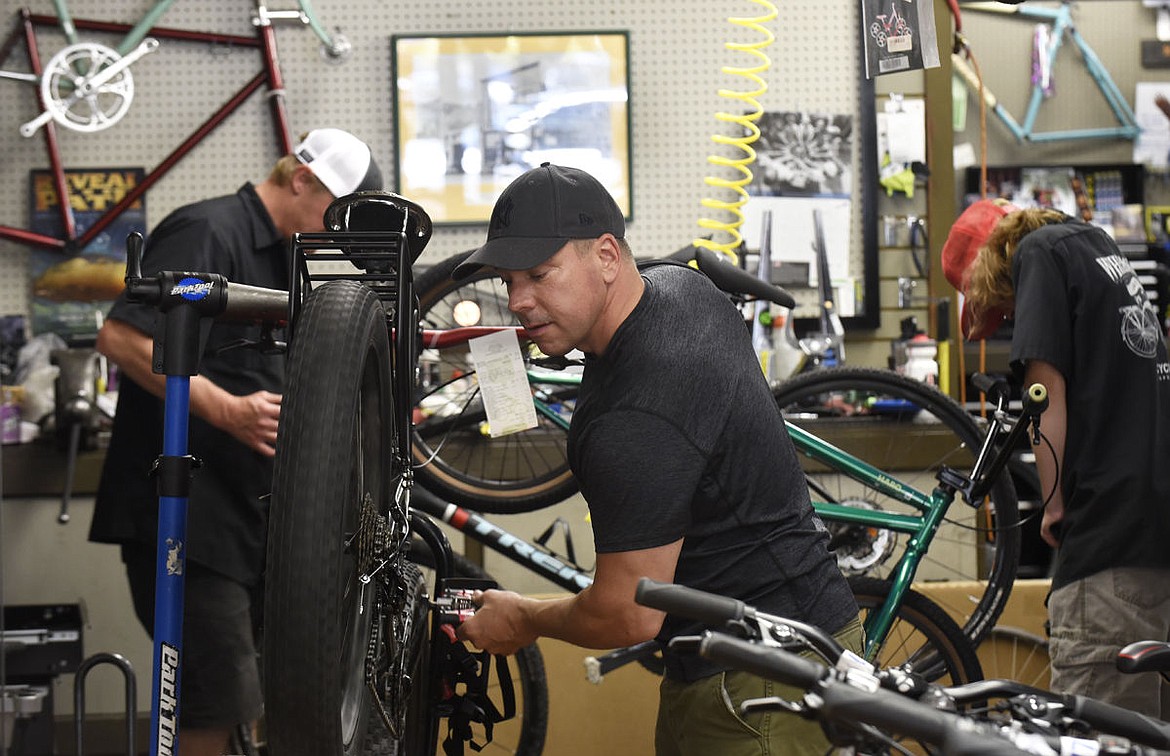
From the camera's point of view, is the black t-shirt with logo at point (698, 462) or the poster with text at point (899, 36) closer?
the black t-shirt with logo at point (698, 462)

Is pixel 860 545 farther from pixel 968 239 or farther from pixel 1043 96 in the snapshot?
pixel 1043 96

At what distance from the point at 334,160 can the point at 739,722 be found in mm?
1492

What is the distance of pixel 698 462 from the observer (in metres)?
1.60

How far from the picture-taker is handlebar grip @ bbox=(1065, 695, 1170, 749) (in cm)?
99

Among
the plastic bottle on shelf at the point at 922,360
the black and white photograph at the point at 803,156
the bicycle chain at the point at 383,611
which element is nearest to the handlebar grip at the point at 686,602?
the bicycle chain at the point at 383,611

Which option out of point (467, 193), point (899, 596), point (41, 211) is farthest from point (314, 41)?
point (899, 596)

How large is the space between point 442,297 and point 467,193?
1178 mm

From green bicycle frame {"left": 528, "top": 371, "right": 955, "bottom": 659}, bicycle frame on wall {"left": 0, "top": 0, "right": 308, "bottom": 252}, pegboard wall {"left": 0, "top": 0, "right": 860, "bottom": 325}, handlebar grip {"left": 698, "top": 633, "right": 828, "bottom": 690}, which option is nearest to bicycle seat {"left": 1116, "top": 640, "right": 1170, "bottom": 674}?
handlebar grip {"left": 698, "top": 633, "right": 828, "bottom": 690}

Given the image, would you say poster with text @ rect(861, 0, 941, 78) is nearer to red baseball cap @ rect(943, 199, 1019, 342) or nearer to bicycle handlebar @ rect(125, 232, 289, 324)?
red baseball cap @ rect(943, 199, 1019, 342)

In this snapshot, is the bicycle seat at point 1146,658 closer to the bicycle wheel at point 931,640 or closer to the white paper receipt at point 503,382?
the white paper receipt at point 503,382

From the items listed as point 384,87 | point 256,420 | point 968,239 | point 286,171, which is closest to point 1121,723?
point 256,420

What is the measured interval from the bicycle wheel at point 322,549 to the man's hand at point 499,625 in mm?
208

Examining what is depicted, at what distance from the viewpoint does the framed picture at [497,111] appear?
414 cm

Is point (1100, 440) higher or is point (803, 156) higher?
point (803, 156)
